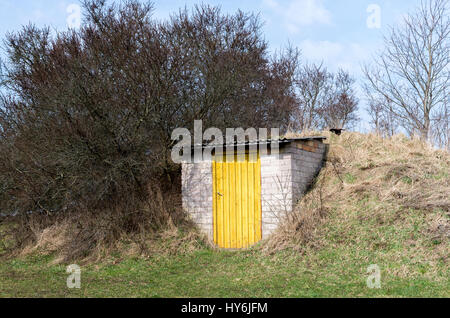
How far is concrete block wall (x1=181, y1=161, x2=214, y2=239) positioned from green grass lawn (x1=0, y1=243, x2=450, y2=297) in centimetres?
97

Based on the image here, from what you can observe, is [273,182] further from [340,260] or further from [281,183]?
[340,260]

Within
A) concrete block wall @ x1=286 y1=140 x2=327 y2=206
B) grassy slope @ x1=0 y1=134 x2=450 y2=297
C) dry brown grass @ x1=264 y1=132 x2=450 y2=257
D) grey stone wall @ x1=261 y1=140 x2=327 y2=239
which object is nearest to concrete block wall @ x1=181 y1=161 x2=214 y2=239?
grassy slope @ x1=0 y1=134 x2=450 y2=297

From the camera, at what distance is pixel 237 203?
32.7ft

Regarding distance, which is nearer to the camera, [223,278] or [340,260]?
[223,278]

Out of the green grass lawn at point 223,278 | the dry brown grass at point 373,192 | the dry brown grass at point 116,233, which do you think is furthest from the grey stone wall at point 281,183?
the dry brown grass at point 116,233

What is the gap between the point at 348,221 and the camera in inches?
348

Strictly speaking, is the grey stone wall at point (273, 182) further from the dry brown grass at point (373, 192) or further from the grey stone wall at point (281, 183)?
the dry brown grass at point (373, 192)

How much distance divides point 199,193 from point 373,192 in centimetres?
421

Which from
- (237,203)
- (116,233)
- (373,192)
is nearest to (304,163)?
(373,192)

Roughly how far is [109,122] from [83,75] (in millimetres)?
1447

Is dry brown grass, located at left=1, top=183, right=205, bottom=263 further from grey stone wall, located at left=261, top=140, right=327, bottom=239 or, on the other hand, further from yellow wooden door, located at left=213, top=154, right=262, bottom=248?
grey stone wall, located at left=261, top=140, right=327, bottom=239

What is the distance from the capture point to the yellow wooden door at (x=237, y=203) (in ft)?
31.9
